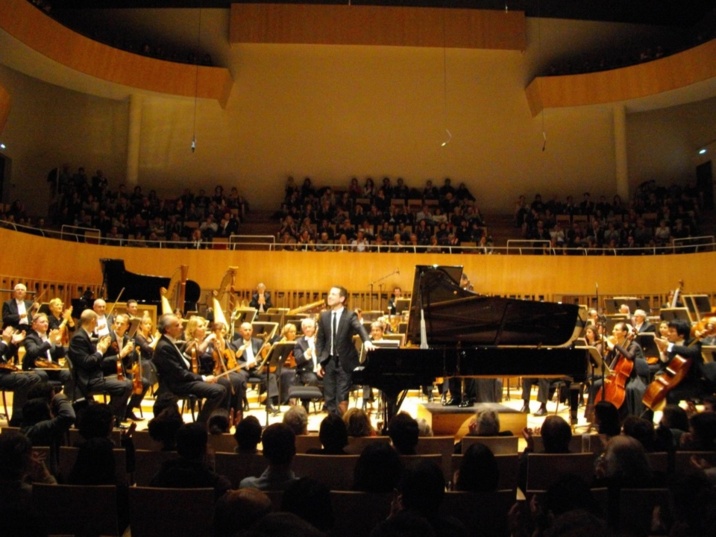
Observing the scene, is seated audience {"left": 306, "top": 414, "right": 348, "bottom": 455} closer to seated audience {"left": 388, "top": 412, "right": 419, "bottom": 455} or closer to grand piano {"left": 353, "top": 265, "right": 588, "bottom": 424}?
seated audience {"left": 388, "top": 412, "right": 419, "bottom": 455}

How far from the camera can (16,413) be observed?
580cm

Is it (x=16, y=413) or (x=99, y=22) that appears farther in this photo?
(x=99, y=22)

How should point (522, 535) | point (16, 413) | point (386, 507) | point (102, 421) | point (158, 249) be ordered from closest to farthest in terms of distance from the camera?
1. point (522, 535)
2. point (386, 507)
3. point (102, 421)
4. point (16, 413)
5. point (158, 249)

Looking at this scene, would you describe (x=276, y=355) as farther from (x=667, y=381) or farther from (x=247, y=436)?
(x=667, y=381)

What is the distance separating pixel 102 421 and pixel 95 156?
1578 cm

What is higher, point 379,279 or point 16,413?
point 379,279

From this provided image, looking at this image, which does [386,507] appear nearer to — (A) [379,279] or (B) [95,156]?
(A) [379,279]

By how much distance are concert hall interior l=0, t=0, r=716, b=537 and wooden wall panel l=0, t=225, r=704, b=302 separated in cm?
5

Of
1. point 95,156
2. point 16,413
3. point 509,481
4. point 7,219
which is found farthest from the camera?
point 95,156

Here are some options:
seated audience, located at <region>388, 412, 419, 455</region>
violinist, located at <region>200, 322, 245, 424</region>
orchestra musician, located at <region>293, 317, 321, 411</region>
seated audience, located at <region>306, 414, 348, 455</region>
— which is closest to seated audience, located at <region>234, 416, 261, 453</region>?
seated audience, located at <region>306, 414, 348, 455</region>

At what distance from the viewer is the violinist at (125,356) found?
681 centimetres

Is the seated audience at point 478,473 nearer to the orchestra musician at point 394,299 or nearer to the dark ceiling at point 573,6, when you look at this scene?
the orchestra musician at point 394,299

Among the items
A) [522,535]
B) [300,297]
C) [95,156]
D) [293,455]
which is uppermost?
[95,156]

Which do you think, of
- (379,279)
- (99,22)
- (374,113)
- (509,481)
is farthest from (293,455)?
(99,22)
